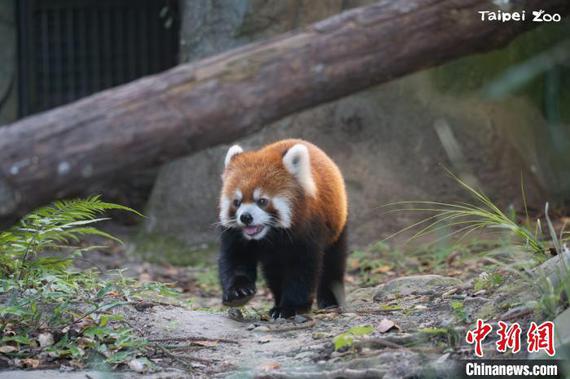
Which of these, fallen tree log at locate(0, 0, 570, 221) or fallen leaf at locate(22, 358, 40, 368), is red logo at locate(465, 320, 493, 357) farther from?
fallen leaf at locate(22, 358, 40, 368)

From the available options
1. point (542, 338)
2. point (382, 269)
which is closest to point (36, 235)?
point (542, 338)

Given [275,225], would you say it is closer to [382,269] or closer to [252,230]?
[252,230]

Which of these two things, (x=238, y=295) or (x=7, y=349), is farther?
(x=238, y=295)

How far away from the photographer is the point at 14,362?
13.6ft

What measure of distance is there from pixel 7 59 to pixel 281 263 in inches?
218

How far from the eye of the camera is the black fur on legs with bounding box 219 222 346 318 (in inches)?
207

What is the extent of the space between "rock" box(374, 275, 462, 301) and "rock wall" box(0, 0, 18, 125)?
18.1 feet

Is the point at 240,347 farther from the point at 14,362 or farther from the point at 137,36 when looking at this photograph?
the point at 137,36

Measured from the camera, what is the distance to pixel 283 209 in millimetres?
5285

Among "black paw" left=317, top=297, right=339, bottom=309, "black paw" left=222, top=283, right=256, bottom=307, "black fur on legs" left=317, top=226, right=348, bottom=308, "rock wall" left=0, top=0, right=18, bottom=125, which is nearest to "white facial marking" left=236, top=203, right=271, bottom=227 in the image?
"black paw" left=222, top=283, right=256, bottom=307

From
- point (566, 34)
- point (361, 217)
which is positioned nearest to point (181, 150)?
point (361, 217)

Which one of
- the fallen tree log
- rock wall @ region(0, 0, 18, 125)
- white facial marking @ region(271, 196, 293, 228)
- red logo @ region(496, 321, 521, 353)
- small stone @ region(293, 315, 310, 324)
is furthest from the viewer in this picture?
rock wall @ region(0, 0, 18, 125)

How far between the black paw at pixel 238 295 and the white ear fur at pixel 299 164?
0.71 metres

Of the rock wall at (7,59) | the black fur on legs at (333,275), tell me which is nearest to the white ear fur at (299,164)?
the black fur on legs at (333,275)
